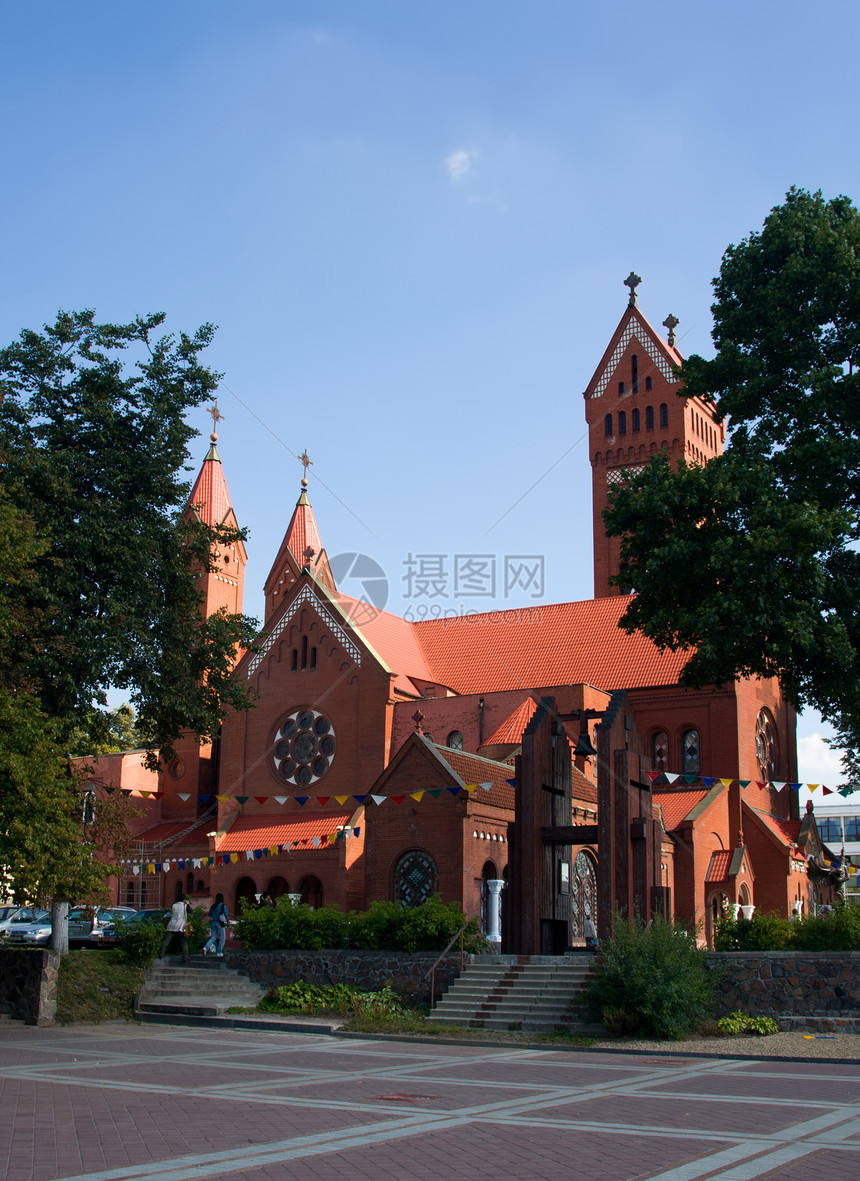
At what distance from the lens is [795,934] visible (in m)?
18.8

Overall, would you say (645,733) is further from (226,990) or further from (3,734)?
(3,734)

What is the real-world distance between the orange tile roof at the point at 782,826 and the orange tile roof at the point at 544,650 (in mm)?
5916

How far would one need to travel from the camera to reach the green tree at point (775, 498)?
1956 cm

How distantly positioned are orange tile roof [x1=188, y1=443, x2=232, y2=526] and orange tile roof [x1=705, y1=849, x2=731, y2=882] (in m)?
28.7

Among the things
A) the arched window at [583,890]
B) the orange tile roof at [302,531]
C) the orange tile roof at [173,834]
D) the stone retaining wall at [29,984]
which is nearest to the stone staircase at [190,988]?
the stone retaining wall at [29,984]

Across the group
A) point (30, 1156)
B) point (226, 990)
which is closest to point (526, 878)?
point (226, 990)

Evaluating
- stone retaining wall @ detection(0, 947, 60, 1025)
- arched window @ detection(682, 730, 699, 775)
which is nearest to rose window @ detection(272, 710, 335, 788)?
arched window @ detection(682, 730, 699, 775)

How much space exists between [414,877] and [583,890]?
16.6 ft

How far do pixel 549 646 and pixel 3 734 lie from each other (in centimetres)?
2979

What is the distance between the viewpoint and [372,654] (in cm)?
4116

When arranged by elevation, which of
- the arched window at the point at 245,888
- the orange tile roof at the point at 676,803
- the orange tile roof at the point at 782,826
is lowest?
the arched window at the point at 245,888

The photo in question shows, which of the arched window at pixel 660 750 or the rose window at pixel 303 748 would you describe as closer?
the arched window at pixel 660 750

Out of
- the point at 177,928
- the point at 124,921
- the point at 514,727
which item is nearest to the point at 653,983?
the point at 177,928

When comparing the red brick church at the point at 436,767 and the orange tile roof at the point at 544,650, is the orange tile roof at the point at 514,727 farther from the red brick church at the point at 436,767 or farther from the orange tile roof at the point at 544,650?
the orange tile roof at the point at 544,650
